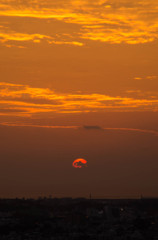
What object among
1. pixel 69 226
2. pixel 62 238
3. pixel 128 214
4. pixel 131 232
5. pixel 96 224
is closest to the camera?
pixel 62 238

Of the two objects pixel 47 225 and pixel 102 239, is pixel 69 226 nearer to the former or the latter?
pixel 47 225

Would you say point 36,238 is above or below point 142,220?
below

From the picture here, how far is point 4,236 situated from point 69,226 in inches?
808

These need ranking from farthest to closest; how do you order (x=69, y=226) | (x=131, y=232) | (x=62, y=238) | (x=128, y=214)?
(x=128, y=214) < (x=69, y=226) < (x=131, y=232) < (x=62, y=238)

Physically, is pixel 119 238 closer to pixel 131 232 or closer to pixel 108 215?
pixel 131 232

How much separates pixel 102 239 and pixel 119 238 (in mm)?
3310

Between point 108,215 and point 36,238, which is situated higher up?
point 108,215

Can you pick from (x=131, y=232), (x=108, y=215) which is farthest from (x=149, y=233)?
(x=108, y=215)

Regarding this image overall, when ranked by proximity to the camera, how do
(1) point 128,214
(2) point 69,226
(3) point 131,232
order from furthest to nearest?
(1) point 128,214
(2) point 69,226
(3) point 131,232

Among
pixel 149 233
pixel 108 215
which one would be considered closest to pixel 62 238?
pixel 149 233

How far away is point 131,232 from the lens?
11706cm

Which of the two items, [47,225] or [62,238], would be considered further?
[47,225]

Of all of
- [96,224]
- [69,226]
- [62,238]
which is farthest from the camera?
[96,224]

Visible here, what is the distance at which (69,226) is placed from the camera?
12612 cm
